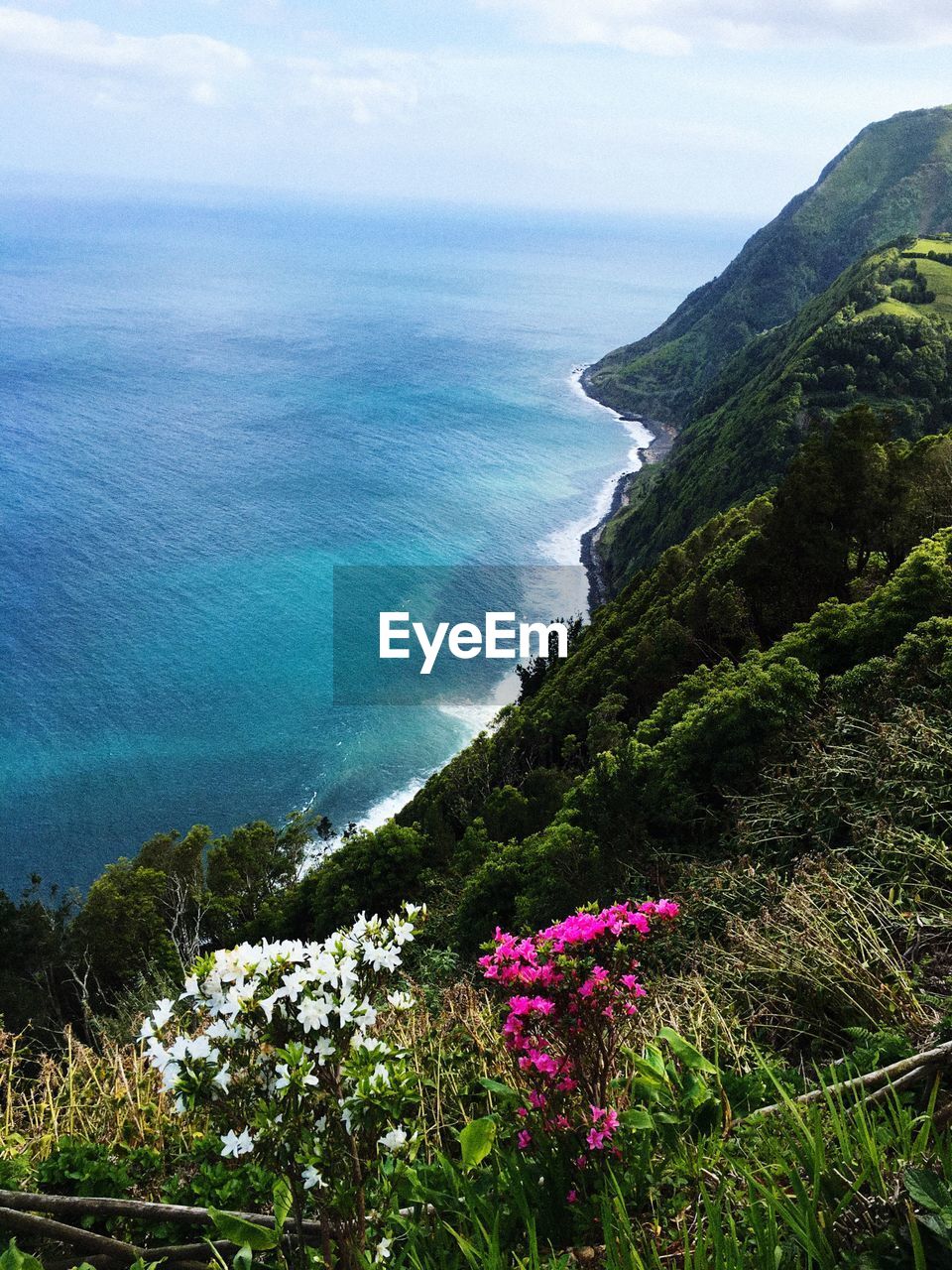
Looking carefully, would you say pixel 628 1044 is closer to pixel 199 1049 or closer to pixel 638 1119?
pixel 638 1119

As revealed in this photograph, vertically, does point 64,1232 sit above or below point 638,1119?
below

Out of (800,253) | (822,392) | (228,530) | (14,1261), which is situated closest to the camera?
(14,1261)

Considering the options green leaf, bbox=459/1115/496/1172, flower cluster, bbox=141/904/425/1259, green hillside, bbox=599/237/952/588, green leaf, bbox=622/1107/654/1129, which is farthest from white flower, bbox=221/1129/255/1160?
green hillside, bbox=599/237/952/588

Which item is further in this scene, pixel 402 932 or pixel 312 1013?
pixel 402 932

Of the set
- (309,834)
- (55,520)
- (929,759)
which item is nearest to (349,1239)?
(929,759)

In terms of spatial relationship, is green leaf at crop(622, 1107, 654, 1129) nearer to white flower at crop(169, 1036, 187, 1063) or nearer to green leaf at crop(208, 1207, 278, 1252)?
green leaf at crop(208, 1207, 278, 1252)

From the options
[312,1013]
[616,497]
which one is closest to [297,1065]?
[312,1013]
